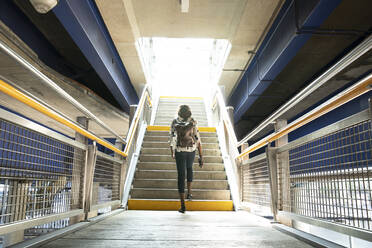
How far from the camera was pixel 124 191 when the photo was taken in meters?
5.01

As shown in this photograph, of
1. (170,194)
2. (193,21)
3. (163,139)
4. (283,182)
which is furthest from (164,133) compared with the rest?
(283,182)

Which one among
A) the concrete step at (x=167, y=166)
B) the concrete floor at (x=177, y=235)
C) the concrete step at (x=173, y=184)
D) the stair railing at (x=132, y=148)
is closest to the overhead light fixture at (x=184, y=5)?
the stair railing at (x=132, y=148)

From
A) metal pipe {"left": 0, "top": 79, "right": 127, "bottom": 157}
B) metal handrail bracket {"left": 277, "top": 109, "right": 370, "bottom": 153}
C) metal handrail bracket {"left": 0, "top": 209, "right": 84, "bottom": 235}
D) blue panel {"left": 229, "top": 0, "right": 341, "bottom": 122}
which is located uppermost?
blue panel {"left": 229, "top": 0, "right": 341, "bottom": 122}

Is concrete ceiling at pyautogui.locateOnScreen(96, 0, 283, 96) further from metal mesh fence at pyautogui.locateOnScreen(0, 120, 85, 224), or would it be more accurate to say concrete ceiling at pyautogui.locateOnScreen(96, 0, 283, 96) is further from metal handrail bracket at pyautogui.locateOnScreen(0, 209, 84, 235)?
metal handrail bracket at pyautogui.locateOnScreen(0, 209, 84, 235)

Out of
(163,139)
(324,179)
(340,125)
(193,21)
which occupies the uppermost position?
(193,21)

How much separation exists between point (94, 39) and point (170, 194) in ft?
10.4

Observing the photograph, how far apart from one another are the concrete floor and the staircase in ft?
5.15

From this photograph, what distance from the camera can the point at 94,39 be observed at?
18.3 feet

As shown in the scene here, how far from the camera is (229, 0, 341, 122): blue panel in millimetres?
4340

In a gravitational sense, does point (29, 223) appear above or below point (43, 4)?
below

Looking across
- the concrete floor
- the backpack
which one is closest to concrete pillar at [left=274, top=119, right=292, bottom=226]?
the concrete floor

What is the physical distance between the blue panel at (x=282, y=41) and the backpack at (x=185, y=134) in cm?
232

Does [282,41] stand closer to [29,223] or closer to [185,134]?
[185,134]

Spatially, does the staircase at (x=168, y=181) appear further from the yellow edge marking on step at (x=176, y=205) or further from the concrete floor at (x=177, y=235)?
the concrete floor at (x=177, y=235)
